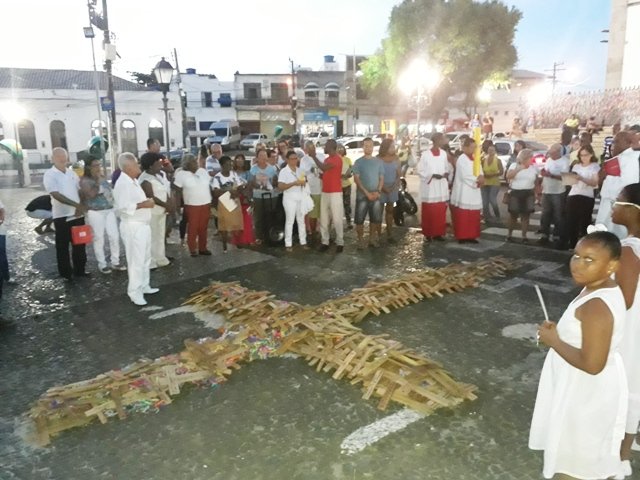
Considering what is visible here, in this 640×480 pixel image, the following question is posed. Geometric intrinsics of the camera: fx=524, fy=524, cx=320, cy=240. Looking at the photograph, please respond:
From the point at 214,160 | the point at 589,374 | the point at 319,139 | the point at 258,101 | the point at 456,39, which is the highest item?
the point at 456,39

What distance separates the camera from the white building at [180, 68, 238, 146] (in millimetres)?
53469

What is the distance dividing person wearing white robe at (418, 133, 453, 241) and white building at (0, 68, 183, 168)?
104ft

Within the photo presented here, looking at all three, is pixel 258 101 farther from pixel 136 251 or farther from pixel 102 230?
pixel 136 251

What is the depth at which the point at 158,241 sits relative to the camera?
A: 8531 mm

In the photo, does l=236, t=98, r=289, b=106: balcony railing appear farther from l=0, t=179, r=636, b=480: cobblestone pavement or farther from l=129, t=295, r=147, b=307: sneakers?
l=129, t=295, r=147, b=307: sneakers

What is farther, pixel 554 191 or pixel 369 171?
pixel 554 191

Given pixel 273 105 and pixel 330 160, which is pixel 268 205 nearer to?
pixel 330 160

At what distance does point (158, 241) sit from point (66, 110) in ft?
119

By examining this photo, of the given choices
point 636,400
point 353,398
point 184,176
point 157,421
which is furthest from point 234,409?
point 184,176

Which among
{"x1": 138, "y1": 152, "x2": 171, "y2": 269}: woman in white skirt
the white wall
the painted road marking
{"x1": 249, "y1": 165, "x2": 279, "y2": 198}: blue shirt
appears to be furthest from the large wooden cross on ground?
the white wall

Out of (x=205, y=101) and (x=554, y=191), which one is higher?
(x=205, y=101)

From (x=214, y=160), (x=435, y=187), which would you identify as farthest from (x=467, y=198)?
(x=214, y=160)

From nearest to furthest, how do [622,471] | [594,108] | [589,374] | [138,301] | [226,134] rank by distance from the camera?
[589,374] → [622,471] → [138,301] → [594,108] → [226,134]

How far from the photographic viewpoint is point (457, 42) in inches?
1523
